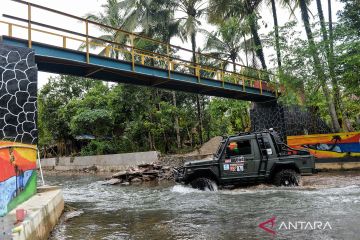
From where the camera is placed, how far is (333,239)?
5.50m

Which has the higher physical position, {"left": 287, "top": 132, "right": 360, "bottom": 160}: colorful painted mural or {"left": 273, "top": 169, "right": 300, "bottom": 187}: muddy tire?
{"left": 287, "top": 132, "right": 360, "bottom": 160}: colorful painted mural

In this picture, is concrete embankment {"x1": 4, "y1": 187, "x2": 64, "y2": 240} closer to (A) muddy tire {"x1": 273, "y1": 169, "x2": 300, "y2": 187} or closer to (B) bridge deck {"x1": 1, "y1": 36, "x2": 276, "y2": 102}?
(B) bridge deck {"x1": 1, "y1": 36, "x2": 276, "y2": 102}

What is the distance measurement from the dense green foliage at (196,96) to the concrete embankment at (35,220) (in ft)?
45.4

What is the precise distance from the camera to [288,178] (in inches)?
451

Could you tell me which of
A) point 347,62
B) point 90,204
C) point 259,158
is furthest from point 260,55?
point 90,204

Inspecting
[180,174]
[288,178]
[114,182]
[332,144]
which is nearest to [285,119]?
[332,144]

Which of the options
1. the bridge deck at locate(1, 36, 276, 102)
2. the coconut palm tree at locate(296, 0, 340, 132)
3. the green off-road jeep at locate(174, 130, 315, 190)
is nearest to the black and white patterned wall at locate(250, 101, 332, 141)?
the bridge deck at locate(1, 36, 276, 102)

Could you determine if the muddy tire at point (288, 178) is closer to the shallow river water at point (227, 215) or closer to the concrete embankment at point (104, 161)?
the shallow river water at point (227, 215)

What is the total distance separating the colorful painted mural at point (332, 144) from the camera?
17609 mm

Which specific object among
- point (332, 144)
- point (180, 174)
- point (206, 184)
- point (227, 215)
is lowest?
point (227, 215)

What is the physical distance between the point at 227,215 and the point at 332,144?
1223 cm

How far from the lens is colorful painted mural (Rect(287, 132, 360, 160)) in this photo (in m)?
17.6

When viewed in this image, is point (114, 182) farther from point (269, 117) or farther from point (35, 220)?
point (35, 220)

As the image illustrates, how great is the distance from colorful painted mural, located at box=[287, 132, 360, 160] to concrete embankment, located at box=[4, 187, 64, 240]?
14417mm
